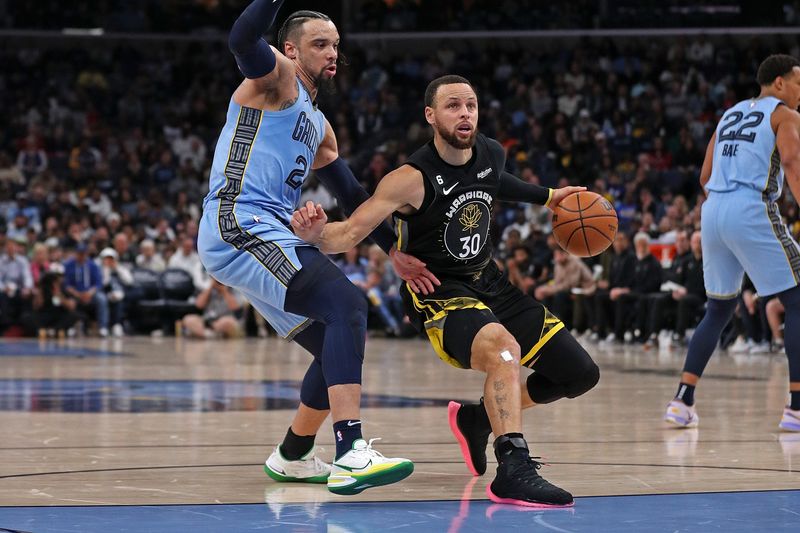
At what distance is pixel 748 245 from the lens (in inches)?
295

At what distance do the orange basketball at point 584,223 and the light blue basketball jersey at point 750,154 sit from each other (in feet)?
5.96

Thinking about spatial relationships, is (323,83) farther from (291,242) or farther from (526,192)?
(526,192)

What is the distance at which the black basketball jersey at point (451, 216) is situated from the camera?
5.53 metres

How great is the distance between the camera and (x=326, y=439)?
716cm

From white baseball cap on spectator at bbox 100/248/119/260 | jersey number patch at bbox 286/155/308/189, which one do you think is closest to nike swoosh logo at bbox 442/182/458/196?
jersey number patch at bbox 286/155/308/189

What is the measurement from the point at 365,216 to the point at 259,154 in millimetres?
506

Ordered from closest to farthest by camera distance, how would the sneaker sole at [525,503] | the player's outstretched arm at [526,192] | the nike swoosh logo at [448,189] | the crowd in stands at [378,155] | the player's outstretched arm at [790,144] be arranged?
the sneaker sole at [525,503] → the nike swoosh logo at [448,189] → the player's outstretched arm at [526,192] → the player's outstretched arm at [790,144] → the crowd in stands at [378,155]

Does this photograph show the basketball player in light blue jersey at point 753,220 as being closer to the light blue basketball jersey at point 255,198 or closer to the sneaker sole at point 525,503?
the sneaker sole at point 525,503

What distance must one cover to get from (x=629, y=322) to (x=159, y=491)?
12.9 m

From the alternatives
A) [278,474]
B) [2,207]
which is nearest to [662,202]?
[2,207]

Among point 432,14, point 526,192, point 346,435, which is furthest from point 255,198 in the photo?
point 432,14

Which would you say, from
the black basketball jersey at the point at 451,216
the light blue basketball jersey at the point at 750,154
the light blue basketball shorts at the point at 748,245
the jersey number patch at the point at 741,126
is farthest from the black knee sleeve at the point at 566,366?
the jersey number patch at the point at 741,126

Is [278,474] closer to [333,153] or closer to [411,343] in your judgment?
[333,153]

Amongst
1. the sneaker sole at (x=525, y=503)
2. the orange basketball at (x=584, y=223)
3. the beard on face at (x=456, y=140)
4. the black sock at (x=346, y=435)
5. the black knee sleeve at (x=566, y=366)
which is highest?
the beard on face at (x=456, y=140)
